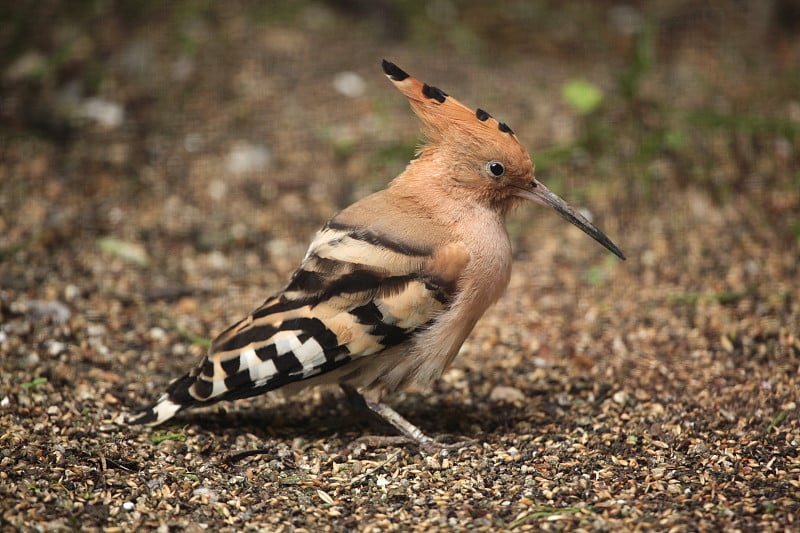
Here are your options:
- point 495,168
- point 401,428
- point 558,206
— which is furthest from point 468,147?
point 401,428

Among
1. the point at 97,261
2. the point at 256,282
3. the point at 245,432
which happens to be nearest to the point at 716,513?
the point at 245,432

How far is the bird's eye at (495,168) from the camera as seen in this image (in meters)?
3.82

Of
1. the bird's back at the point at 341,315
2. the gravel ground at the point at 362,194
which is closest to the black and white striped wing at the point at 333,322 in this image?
the bird's back at the point at 341,315

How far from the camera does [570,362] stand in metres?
4.55

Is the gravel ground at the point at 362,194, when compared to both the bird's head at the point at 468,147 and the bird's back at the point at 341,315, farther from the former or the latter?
the bird's head at the point at 468,147

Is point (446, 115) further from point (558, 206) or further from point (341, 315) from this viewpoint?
point (341, 315)

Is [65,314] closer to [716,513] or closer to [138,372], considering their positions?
[138,372]

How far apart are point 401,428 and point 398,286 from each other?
24.0 inches

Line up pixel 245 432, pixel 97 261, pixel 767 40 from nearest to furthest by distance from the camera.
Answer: pixel 245 432 → pixel 97 261 → pixel 767 40

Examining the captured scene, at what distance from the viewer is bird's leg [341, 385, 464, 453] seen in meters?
3.78

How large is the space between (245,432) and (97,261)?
6.27 feet

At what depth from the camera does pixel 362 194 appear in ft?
19.7

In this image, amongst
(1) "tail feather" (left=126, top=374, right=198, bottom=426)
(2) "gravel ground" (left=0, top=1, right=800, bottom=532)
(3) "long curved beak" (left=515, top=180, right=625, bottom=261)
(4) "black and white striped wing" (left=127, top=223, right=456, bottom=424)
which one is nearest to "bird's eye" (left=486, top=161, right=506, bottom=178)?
(3) "long curved beak" (left=515, top=180, right=625, bottom=261)

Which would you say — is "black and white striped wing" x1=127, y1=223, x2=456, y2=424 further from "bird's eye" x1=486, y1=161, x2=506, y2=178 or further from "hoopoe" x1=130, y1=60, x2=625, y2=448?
"bird's eye" x1=486, y1=161, x2=506, y2=178
